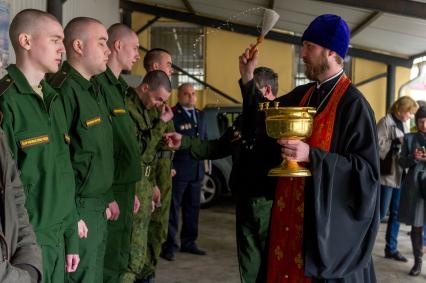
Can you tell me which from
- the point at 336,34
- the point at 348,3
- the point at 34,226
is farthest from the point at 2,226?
the point at 348,3

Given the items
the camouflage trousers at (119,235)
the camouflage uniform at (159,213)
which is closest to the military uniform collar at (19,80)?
the camouflage trousers at (119,235)

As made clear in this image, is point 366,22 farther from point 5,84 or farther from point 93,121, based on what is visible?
point 5,84

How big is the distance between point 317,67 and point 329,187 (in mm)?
579

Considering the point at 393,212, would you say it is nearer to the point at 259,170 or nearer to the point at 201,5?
the point at 259,170

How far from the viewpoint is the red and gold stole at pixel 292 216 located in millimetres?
2275

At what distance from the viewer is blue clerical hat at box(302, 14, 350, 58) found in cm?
231

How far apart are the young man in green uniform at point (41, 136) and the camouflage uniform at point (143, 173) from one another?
3.66ft

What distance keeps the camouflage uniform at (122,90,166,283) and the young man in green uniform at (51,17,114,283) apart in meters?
0.57

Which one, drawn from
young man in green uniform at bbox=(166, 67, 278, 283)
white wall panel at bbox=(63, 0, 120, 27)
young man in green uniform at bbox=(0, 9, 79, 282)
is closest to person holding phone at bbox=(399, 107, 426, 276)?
young man in green uniform at bbox=(166, 67, 278, 283)

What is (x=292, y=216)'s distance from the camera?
2.37 m

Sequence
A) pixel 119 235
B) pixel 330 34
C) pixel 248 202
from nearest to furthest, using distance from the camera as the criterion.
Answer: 1. pixel 330 34
2. pixel 119 235
3. pixel 248 202

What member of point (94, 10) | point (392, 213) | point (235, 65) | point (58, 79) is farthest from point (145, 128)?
point (235, 65)

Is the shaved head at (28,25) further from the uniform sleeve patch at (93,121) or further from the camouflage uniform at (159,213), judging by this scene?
the camouflage uniform at (159,213)

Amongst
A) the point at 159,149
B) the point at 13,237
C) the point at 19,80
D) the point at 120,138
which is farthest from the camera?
the point at 159,149
